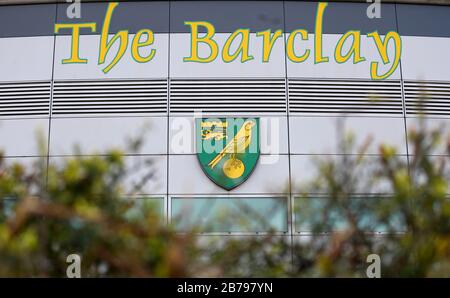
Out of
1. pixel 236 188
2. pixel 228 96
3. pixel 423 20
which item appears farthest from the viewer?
pixel 423 20

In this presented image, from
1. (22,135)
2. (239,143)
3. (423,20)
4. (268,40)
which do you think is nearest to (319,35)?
(268,40)

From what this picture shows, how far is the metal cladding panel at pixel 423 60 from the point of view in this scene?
9344 mm

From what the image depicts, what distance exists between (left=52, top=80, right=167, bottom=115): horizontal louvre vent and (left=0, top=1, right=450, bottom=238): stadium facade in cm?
2

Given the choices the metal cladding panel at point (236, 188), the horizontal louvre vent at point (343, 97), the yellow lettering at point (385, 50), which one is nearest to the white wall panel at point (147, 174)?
the metal cladding panel at point (236, 188)

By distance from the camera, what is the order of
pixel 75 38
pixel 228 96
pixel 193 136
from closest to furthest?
1. pixel 193 136
2. pixel 228 96
3. pixel 75 38

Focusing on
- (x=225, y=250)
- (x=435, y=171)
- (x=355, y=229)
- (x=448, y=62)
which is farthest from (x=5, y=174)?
(x=448, y=62)

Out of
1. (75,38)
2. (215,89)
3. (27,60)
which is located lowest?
(215,89)

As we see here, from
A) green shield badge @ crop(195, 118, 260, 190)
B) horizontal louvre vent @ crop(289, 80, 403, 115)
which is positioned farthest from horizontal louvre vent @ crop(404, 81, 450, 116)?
green shield badge @ crop(195, 118, 260, 190)

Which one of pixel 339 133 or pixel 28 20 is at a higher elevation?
pixel 28 20

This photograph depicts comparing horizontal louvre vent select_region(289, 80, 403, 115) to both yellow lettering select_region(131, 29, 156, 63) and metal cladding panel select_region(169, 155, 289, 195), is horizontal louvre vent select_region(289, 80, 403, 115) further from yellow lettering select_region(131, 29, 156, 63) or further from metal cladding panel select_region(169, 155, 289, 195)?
yellow lettering select_region(131, 29, 156, 63)

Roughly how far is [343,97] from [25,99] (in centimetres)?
503

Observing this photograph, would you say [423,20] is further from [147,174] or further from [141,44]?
[147,174]

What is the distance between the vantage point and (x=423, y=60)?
9375mm
